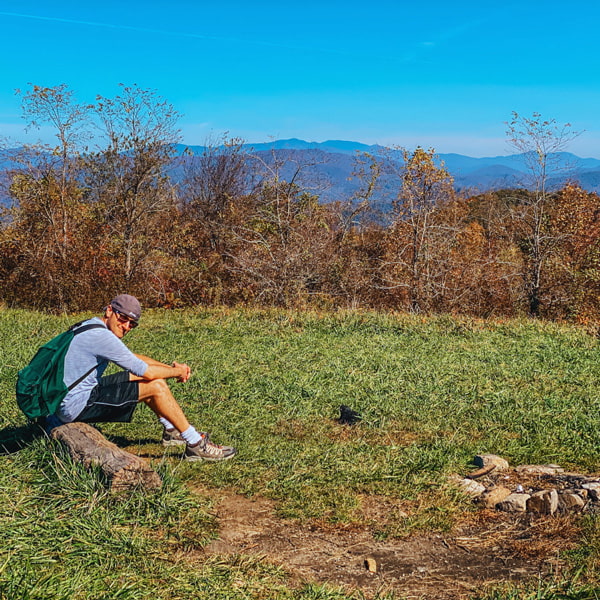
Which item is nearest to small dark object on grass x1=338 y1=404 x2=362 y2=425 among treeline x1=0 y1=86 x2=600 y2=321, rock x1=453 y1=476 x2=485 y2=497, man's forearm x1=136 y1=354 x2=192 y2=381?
rock x1=453 y1=476 x2=485 y2=497

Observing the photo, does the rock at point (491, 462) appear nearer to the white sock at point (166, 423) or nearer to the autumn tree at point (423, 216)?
the white sock at point (166, 423)

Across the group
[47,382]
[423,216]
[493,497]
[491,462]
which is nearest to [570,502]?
[493,497]

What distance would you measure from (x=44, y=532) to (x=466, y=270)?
1810cm

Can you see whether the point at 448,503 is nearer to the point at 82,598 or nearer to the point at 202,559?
the point at 202,559

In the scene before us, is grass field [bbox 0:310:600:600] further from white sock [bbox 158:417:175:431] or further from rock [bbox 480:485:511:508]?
white sock [bbox 158:417:175:431]

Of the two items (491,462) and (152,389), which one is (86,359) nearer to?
(152,389)

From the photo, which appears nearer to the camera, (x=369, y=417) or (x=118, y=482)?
(x=118, y=482)

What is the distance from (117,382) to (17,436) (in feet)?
3.74

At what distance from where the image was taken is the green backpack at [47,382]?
15.6ft

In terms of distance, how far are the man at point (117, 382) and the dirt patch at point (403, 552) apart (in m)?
1.04

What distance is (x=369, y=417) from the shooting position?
253 inches

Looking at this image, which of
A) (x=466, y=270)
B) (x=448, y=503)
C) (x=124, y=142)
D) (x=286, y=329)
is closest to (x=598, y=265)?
(x=466, y=270)

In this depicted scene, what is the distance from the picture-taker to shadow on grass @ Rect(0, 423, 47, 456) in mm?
5106

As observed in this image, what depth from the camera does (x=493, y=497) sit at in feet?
14.6
